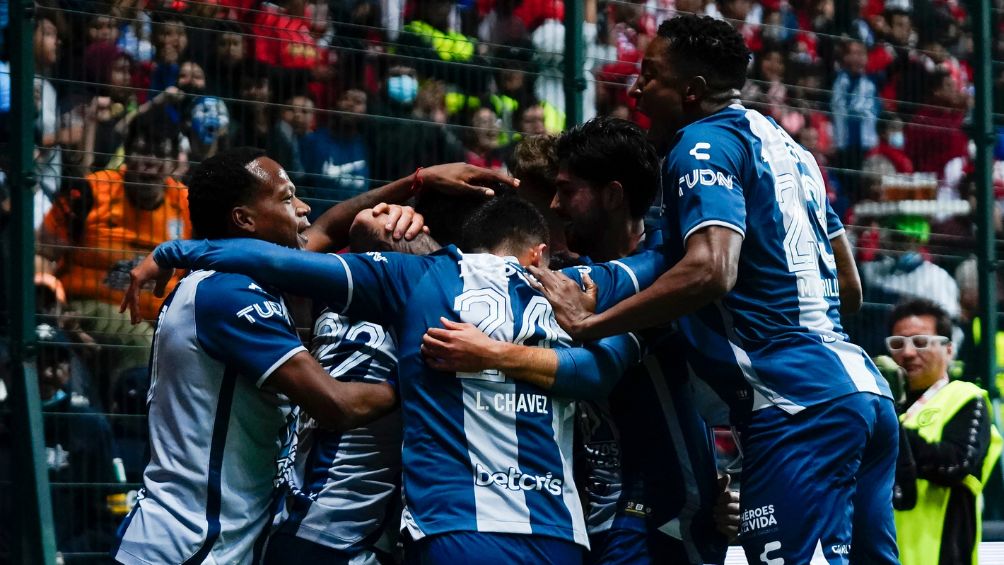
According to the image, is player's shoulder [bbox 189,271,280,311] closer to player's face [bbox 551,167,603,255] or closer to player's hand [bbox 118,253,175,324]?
player's hand [bbox 118,253,175,324]

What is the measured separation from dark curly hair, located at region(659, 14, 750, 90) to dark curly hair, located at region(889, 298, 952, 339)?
3.15 meters

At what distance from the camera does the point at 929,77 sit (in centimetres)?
880

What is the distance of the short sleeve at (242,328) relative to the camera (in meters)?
4.37

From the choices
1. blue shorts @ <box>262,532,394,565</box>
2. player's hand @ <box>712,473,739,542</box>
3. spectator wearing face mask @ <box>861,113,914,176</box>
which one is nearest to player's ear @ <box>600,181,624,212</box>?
player's hand @ <box>712,473,739,542</box>

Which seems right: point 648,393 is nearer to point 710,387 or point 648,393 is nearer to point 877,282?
point 710,387

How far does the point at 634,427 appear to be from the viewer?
4871 millimetres

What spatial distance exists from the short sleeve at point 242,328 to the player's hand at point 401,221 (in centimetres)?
52

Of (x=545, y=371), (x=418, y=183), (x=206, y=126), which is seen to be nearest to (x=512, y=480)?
(x=545, y=371)

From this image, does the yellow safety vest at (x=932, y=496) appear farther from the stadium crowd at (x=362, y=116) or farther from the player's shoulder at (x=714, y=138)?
the player's shoulder at (x=714, y=138)

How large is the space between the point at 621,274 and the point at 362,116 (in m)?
2.78

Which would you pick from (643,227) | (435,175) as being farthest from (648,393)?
(435,175)

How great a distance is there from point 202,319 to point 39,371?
2.30 m

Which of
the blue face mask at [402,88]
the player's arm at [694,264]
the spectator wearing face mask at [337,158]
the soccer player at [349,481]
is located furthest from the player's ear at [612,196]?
the blue face mask at [402,88]

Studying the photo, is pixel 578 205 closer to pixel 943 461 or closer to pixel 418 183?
pixel 418 183
